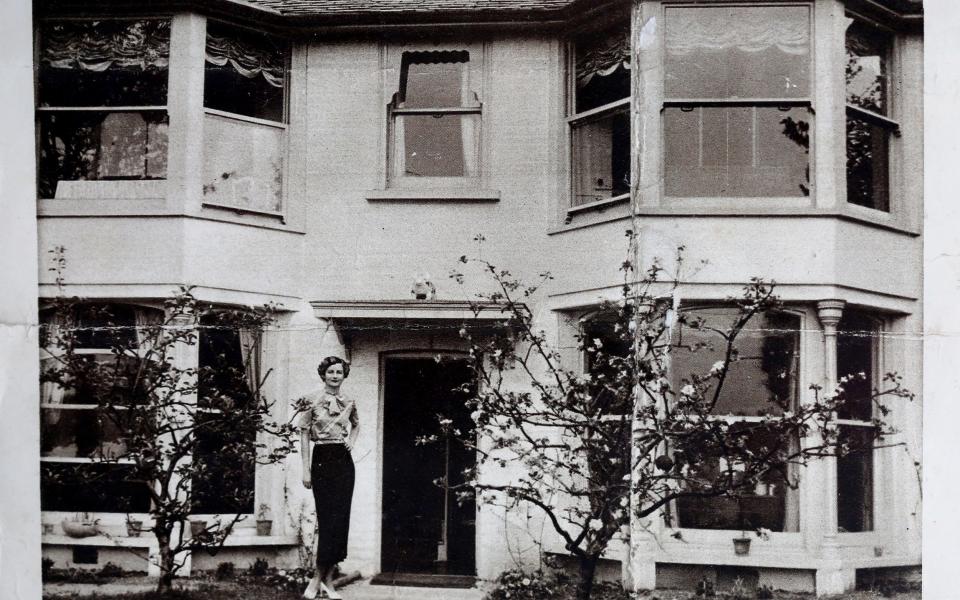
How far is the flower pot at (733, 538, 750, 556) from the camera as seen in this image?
349 cm

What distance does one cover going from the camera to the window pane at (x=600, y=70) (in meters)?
3.62

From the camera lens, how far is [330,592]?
3404mm

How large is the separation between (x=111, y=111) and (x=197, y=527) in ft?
6.24

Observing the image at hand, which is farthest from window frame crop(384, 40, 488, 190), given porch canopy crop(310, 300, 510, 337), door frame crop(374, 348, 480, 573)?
door frame crop(374, 348, 480, 573)

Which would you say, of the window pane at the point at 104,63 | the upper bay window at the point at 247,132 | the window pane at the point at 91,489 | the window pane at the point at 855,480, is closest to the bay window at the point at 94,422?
the window pane at the point at 91,489

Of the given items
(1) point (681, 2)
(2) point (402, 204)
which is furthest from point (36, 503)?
(1) point (681, 2)

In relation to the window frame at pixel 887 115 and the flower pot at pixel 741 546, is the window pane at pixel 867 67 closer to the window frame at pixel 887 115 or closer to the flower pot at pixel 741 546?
the window frame at pixel 887 115

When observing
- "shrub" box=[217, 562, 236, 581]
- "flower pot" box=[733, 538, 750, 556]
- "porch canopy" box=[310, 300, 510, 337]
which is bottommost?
"shrub" box=[217, 562, 236, 581]

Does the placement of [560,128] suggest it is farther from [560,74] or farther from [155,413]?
[155,413]

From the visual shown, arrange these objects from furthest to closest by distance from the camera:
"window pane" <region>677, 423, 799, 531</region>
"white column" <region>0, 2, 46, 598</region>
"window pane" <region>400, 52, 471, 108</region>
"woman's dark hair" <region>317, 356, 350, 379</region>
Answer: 1. "window pane" <region>400, 52, 471, 108</region>
2. "woman's dark hair" <region>317, 356, 350, 379</region>
3. "window pane" <region>677, 423, 799, 531</region>
4. "white column" <region>0, 2, 46, 598</region>

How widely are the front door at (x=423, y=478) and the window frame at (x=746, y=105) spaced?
1.24 metres

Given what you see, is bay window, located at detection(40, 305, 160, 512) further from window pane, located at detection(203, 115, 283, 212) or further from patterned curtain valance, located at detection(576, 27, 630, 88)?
patterned curtain valance, located at detection(576, 27, 630, 88)

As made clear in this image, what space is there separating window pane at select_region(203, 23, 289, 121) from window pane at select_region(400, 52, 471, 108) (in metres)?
0.58

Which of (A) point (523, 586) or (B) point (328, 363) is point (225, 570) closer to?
(B) point (328, 363)
